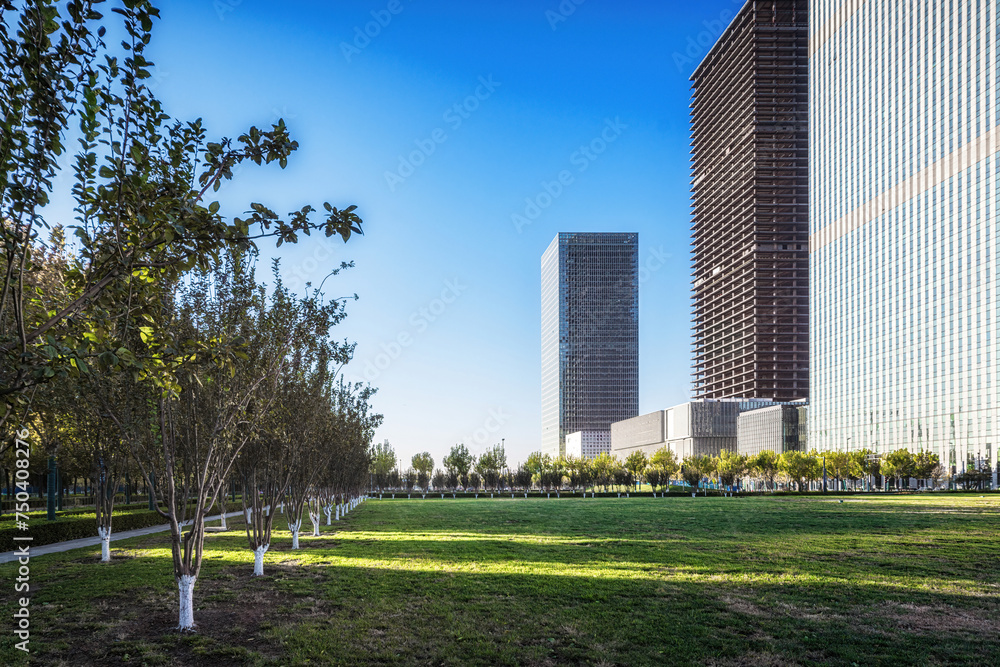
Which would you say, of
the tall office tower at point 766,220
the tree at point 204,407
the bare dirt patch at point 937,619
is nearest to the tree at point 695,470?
the tall office tower at point 766,220

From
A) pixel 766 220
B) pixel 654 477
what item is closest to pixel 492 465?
pixel 654 477

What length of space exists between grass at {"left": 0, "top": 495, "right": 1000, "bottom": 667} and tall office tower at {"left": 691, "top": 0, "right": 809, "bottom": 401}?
6503 inches

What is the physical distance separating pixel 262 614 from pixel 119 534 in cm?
2092

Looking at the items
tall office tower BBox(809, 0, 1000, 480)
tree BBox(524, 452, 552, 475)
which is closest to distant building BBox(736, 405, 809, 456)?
tall office tower BBox(809, 0, 1000, 480)

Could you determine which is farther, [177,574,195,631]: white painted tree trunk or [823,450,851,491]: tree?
[823,450,851,491]: tree

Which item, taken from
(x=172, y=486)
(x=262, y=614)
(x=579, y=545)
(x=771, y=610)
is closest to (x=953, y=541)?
(x=579, y=545)

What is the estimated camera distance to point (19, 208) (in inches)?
192

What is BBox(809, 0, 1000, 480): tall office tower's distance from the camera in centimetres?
10350

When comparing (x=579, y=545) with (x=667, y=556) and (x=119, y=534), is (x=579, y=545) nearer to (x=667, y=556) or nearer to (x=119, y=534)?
(x=667, y=556)

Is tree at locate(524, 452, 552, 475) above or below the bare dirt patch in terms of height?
below

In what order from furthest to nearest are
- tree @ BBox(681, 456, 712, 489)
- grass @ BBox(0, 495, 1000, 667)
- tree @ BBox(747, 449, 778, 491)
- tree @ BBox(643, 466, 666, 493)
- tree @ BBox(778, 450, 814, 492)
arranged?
tree @ BBox(747, 449, 778, 491), tree @ BBox(778, 450, 814, 492), tree @ BBox(681, 456, 712, 489), tree @ BBox(643, 466, 666, 493), grass @ BBox(0, 495, 1000, 667)

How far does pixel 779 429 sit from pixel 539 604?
14944 cm

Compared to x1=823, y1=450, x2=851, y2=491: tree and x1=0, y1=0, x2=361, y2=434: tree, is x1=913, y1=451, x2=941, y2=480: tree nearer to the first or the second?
x1=823, y1=450, x2=851, y2=491: tree

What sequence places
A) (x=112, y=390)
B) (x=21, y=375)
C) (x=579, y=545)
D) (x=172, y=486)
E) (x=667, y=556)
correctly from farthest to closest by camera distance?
(x=579, y=545) → (x=667, y=556) → (x=112, y=390) → (x=172, y=486) → (x=21, y=375)
